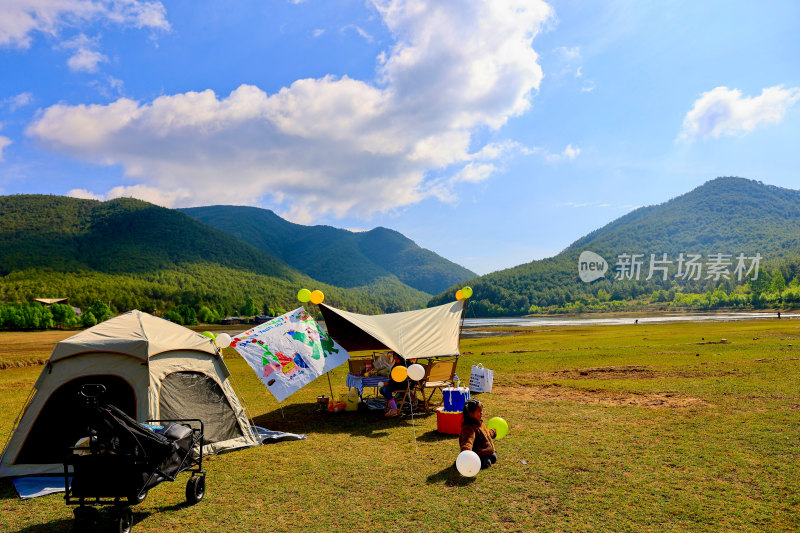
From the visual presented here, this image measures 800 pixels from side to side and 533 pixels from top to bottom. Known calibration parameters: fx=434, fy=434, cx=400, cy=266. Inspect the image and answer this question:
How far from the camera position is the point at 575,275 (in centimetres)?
19775

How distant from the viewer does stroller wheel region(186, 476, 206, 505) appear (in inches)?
273

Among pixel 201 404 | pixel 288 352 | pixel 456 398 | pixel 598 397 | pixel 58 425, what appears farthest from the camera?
pixel 598 397

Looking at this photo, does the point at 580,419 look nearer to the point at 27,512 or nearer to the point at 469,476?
the point at 469,476

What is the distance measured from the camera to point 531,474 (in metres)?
7.84

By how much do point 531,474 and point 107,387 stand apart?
8.28m

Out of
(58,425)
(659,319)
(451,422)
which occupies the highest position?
(58,425)

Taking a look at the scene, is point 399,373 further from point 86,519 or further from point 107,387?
point 86,519

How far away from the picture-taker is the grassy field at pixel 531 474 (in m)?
6.17

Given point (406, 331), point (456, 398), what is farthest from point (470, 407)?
point (406, 331)

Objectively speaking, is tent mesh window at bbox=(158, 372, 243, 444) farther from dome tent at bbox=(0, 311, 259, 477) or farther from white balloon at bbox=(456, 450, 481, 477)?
Answer: white balloon at bbox=(456, 450, 481, 477)

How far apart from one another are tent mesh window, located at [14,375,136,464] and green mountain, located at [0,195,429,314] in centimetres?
12819

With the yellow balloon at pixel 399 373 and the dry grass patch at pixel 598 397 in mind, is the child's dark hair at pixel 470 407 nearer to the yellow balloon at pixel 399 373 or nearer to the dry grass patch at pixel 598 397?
the yellow balloon at pixel 399 373

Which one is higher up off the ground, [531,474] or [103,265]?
[103,265]

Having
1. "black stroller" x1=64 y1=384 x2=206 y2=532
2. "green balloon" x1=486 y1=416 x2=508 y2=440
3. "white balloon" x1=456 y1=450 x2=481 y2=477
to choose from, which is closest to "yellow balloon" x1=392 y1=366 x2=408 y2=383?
"green balloon" x1=486 y1=416 x2=508 y2=440
